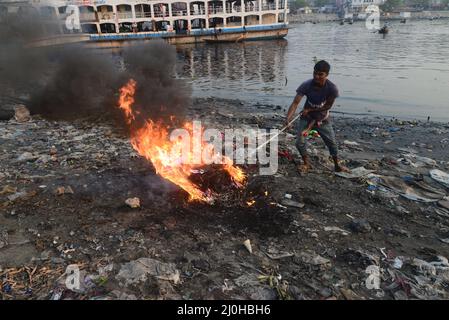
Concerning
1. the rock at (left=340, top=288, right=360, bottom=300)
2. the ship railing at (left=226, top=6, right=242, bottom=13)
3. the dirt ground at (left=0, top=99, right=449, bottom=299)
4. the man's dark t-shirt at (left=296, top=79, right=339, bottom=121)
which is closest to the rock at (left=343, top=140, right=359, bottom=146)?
the dirt ground at (left=0, top=99, right=449, bottom=299)

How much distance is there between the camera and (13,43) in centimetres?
1065

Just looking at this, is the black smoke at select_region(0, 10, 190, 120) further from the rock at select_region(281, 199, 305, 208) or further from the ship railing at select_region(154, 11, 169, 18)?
the ship railing at select_region(154, 11, 169, 18)

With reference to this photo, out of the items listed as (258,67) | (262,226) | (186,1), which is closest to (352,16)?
(186,1)

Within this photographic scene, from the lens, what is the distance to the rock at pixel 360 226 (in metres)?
4.07

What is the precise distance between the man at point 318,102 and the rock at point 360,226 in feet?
5.49

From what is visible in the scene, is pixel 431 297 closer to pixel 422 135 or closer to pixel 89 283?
pixel 89 283

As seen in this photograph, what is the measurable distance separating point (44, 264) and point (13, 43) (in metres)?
10.4

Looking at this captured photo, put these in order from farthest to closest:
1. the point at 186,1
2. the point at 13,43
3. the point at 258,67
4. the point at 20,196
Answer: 1. the point at 186,1
2. the point at 258,67
3. the point at 13,43
4. the point at 20,196

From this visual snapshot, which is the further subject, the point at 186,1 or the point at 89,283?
the point at 186,1

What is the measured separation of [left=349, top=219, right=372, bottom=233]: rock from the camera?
407cm

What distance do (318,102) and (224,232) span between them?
110 inches

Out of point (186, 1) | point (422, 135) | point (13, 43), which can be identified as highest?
point (186, 1)

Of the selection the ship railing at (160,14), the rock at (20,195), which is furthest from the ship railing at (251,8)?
the rock at (20,195)

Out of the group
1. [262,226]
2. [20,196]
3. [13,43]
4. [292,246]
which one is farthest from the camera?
[13,43]
